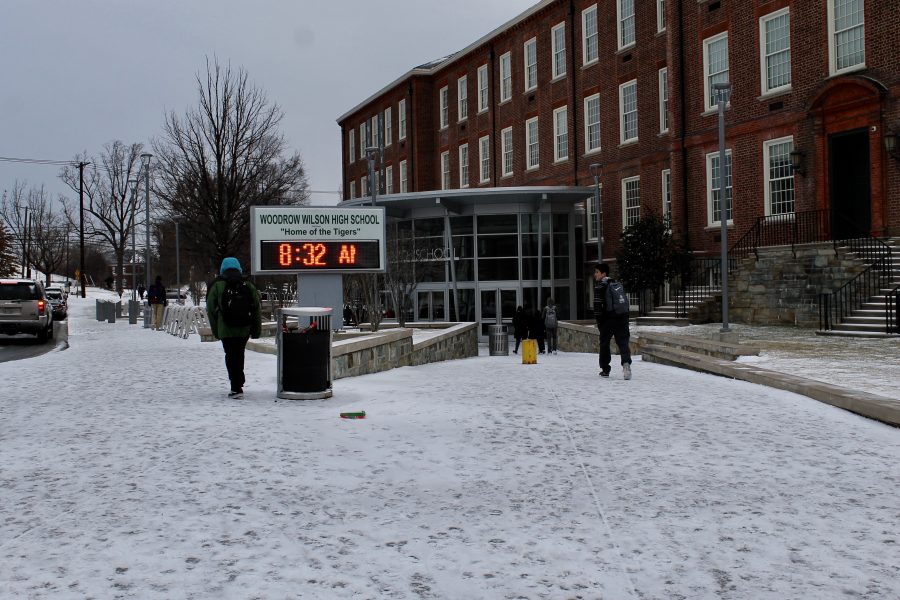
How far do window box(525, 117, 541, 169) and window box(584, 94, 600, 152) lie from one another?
4.21m

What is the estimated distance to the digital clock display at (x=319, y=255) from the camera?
733 inches

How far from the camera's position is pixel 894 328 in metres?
18.9

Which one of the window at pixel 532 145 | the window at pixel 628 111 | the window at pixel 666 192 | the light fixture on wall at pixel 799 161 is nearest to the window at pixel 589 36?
the window at pixel 628 111

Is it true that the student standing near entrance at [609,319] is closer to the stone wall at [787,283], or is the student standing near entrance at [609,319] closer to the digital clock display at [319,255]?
the digital clock display at [319,255]

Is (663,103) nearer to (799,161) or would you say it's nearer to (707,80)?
(707,80)

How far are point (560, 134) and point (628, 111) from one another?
529 cm

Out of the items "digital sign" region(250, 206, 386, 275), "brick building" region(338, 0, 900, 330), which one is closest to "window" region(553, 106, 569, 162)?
"brick building" region(338, 0, 900, 330)

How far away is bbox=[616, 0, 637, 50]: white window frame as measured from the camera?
34656 mm

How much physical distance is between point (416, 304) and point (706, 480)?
33629 mm

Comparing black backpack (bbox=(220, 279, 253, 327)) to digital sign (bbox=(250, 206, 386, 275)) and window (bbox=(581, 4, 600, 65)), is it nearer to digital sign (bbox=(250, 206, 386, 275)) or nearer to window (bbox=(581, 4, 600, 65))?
digital sign (bbox=(250, 206, 386, 275))

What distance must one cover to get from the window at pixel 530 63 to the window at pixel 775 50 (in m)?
15.6

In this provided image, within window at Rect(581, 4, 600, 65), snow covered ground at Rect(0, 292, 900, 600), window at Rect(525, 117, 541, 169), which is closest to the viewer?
snow covered ground at Rect(0, 292, 900, 600)

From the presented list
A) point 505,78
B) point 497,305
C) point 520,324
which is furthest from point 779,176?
point 505,78

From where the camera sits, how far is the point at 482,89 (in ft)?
153
